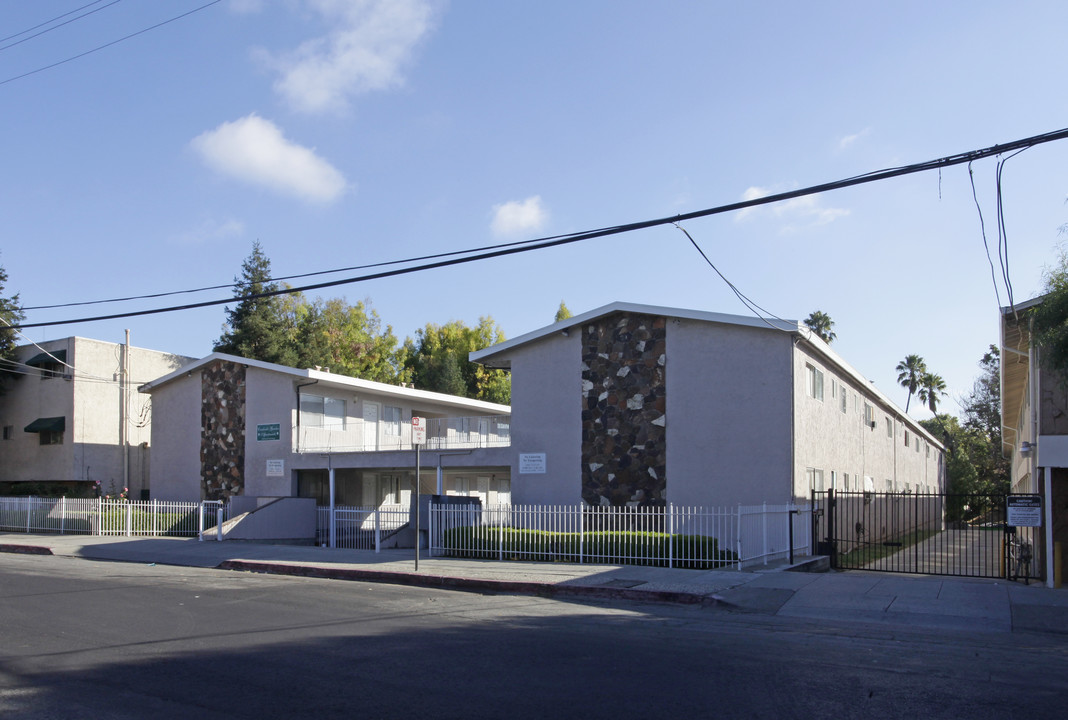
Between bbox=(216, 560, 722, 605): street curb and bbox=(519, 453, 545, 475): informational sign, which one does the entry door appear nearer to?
bbox=(519, 453, 545, 475): informational sign

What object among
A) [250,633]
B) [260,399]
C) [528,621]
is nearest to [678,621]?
[528,621]

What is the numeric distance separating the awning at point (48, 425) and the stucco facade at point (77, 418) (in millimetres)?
43

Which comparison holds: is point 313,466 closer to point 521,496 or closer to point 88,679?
point 521,496

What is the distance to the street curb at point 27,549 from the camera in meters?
23.2

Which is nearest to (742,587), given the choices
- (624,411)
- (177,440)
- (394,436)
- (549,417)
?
(624,411)

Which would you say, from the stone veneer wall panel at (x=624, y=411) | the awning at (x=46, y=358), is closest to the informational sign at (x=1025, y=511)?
the stone veneer wall panel at (x=624, y=411)

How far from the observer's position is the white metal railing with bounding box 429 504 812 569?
17.8m

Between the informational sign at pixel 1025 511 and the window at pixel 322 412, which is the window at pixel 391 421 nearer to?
the window at pixel 322 412

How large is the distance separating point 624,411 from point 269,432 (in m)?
14.3

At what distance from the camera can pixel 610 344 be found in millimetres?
24250

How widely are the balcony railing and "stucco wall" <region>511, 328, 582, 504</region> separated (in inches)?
87.2

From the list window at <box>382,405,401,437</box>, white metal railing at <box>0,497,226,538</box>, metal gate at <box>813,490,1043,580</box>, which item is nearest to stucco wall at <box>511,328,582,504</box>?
metal gate at <box>813,490,1043,580</box>

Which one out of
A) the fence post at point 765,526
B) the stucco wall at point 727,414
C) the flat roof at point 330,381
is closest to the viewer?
the fence post at point 765,526

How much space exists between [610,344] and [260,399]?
14396 mm
